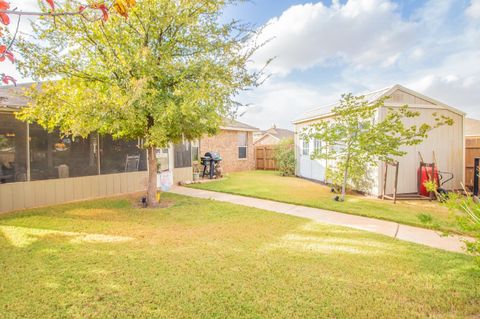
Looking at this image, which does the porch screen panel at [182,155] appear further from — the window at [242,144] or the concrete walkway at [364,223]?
the window at [242,144]

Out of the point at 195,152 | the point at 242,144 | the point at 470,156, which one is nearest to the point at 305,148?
the point at 242,144

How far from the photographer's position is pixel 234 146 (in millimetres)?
17906

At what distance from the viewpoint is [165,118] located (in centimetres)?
588

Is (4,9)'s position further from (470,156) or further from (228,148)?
(228,148)

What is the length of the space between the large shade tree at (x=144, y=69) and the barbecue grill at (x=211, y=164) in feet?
21.5

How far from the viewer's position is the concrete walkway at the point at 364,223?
4649mm

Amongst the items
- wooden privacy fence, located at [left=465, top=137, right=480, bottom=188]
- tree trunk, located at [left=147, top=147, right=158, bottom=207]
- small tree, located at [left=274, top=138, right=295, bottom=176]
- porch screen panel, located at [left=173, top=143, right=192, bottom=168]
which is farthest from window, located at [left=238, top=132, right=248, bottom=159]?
wooden privacy fence, located at [left=465, top=137, right=480, bottom=188]

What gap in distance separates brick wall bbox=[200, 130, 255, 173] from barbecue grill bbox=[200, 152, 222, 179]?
2154 mm

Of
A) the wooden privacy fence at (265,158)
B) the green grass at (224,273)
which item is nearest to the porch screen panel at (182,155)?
the green grass at (224,273)

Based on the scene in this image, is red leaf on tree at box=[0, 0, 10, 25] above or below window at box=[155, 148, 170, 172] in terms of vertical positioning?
above

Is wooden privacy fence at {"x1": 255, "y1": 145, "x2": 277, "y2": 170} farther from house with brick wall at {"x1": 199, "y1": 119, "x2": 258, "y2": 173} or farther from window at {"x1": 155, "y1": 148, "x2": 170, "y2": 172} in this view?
window at {"x1": 155, "y1": 148, "x2": 170, "y2": 172}

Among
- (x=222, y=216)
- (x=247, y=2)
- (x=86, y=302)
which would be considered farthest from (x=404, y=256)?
(x=247, y=2)

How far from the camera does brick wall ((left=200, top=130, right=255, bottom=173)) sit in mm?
16297

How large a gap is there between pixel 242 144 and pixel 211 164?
5.74 m
